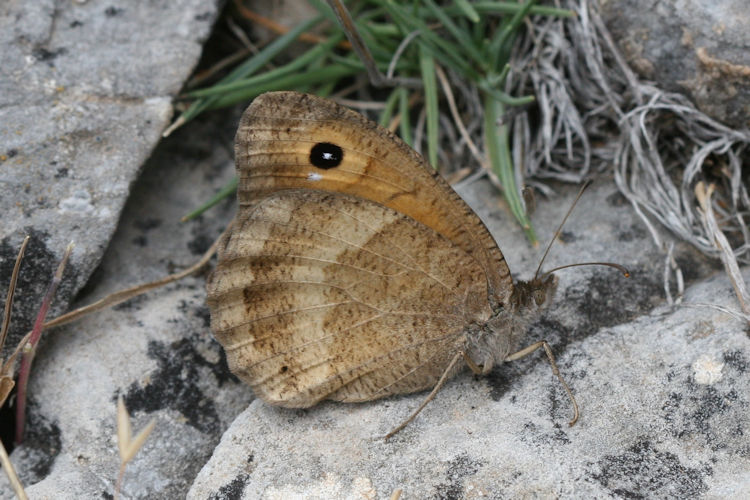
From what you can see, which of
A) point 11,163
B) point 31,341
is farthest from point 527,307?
point 11,163

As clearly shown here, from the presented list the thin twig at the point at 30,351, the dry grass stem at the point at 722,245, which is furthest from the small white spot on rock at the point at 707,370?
the thin twig at the point at 30,351

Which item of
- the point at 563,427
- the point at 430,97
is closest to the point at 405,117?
the point at 430,97

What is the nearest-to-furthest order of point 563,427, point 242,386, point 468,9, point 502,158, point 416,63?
point 563,427
point 242,386
point 468,9
point 502,158
point 416,63

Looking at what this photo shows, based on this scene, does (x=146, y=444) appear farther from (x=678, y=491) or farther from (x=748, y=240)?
(x=748, y=240)

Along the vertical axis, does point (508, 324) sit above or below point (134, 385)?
above

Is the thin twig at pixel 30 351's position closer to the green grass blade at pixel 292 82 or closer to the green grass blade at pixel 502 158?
the green grass blade at pixel 292 82

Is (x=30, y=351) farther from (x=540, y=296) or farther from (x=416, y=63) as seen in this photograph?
(x=416, y=63)
